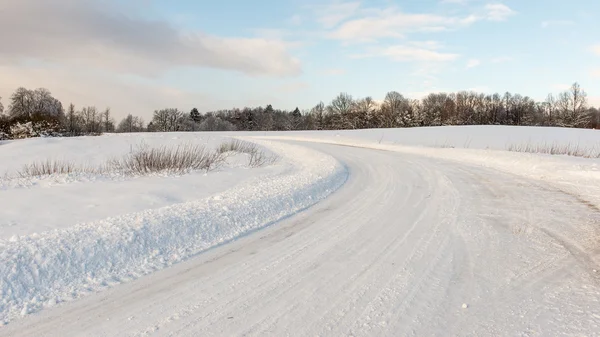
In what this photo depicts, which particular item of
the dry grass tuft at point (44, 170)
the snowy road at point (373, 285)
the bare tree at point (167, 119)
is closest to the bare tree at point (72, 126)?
the bare tree at point (167, 119)

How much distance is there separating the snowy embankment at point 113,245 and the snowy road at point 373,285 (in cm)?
31

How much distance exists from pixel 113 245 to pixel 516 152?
1954cm

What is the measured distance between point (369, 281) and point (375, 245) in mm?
1243

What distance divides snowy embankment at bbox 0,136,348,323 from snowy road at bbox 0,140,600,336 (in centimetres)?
31

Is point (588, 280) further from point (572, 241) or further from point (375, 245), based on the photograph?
point (375, 245)

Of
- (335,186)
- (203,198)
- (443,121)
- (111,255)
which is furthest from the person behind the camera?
(443,121)

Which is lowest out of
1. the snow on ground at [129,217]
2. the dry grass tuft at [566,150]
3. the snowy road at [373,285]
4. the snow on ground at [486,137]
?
the snowy road at [373,285]

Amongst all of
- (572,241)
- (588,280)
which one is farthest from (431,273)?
(572,241)

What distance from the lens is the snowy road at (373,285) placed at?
3.10 meters

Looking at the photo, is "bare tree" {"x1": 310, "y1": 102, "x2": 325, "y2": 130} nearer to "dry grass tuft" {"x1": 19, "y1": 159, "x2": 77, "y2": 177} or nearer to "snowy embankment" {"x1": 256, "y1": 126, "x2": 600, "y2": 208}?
"snowy embankment" {"x1": 256, "y1": 126, "x2": 600, "y2": 208}

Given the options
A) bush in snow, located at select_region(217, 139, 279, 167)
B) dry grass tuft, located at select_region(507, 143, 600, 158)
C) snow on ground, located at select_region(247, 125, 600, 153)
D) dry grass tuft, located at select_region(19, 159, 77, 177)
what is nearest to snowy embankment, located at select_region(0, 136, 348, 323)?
dry grass tuft, located at select_region(19, 159, 77, 177)

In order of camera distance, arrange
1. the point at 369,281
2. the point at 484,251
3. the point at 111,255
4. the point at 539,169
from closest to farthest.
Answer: the point at 369,281 → the point at 111,255 → the point at 484,251 → the point at 539,169

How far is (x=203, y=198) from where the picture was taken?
25.9ft

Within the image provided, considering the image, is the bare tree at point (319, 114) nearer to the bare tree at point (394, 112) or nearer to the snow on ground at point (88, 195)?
the bare tree at point (394, 112)
